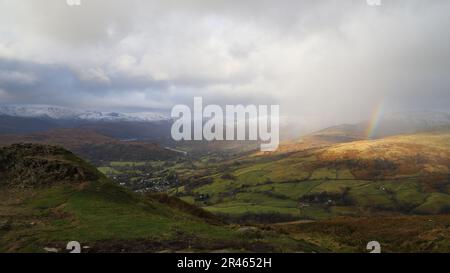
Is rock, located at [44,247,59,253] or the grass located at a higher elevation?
the grass

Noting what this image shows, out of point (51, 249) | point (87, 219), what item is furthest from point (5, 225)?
point (51, 249)

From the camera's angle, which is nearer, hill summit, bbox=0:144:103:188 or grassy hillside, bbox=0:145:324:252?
grassy hillside, bbox=0:145:324:252

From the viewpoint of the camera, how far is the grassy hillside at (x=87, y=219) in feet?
84.9

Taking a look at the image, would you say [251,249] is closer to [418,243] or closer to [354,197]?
[418,243]

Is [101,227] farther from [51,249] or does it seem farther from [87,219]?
[51,249]

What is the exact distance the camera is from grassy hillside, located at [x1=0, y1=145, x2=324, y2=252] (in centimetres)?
2588

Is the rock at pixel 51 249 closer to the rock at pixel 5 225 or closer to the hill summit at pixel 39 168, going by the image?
the rock at pixel 5 225

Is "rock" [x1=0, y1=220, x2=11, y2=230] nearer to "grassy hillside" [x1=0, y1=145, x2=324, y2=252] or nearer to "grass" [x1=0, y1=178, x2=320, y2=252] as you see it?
"grassy hillside" [x1=0, y1=145, x2=324, y2=252]

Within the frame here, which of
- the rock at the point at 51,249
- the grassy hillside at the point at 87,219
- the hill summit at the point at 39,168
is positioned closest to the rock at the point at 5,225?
the grassy hillside at the point at 87,219

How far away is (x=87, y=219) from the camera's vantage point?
1247 inches

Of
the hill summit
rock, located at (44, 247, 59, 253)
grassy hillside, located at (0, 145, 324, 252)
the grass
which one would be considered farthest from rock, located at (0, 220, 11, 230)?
the hill summit

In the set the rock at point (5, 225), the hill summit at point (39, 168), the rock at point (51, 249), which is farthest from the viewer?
the hill summit at point (39, 168)
